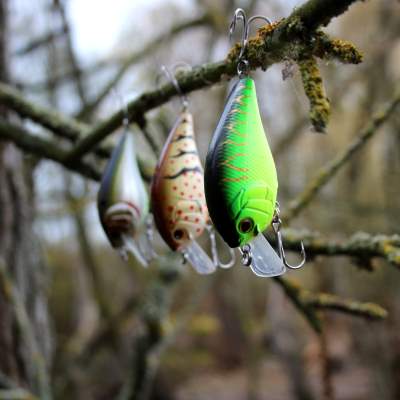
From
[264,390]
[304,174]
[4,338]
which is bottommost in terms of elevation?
[264,390]

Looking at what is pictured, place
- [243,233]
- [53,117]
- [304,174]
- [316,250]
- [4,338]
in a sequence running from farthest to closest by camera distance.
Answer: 1. [304,174]
2. [4,338]
3. [53,117]
4. [316,250]
5. [243,233]

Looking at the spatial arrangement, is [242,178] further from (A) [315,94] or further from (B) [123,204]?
(B) [123,204]

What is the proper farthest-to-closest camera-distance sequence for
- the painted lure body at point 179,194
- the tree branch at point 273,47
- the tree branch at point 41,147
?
the tree branch at point 41,147 → the painted lure body at point 179,194 → the tree branch at point 273,47

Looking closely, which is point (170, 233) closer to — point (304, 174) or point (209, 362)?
point (304, 174)

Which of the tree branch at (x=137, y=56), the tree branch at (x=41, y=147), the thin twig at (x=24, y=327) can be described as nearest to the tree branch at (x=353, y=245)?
the tree branch at (x=41, y=147)

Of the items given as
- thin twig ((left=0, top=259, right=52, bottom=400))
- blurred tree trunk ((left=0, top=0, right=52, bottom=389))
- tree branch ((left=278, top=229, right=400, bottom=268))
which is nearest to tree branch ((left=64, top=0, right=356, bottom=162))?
tree branch ((left=278, top=229, right=400, bottom=268))

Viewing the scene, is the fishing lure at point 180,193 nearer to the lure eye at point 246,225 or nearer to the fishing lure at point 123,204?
the fishing lure at point 123,204

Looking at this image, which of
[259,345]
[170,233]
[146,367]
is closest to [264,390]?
[259,345]
